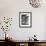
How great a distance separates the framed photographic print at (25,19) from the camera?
4.32 metres

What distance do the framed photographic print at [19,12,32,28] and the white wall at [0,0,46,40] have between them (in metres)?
0.10

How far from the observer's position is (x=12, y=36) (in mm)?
4246

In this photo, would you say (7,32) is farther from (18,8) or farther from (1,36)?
(18,8)

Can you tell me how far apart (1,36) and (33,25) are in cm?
112

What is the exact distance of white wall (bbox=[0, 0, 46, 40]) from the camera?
4.28 meters

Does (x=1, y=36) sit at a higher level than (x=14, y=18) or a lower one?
lower

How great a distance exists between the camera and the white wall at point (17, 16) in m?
4.28

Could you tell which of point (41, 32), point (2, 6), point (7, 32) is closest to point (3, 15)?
point (2, 6)

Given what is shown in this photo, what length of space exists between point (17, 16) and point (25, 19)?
289 millimetres

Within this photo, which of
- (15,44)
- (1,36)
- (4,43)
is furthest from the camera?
(1,36)

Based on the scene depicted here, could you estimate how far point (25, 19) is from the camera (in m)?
4.34

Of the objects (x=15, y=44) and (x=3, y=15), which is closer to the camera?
(x=15, y=44)

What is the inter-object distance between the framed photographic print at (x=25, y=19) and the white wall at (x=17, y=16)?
0.33 ft

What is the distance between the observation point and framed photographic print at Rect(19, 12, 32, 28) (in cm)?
432
